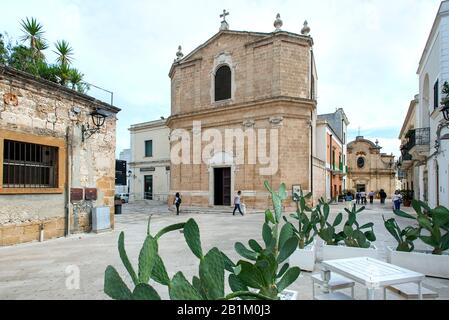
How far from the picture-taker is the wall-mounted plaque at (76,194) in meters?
8.18

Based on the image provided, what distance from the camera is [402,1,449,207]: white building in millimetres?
10758

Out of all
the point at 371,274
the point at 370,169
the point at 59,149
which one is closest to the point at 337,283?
the point at 371,274

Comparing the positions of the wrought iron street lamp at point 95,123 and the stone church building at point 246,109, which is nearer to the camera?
the wrought iron street lamp at point 95,123

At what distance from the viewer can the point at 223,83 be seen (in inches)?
744

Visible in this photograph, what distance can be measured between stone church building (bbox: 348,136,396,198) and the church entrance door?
2487cm

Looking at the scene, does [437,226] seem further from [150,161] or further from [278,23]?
[150,161]

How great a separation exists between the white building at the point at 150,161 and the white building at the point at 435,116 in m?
19.3

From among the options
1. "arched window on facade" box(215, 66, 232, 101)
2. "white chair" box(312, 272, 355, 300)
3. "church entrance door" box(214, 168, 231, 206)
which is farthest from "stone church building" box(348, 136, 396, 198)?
"white chair" box(312, 272, 355, 300)

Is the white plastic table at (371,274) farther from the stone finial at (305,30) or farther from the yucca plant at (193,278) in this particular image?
the stone finial at (305,30)

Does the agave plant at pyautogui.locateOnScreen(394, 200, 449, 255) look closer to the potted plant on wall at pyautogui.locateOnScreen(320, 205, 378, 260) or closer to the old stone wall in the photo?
the potted plant on wall at pyautogui.locateOnScreen(320, 205, 378, 260)

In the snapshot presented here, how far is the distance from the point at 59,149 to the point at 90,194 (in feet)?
5.16

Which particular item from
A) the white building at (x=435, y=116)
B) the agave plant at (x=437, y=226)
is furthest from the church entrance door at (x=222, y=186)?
the agave plant at (x=437, y=226)

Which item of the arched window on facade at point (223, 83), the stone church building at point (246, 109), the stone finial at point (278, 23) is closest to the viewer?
the stone church building at point (246, 109)

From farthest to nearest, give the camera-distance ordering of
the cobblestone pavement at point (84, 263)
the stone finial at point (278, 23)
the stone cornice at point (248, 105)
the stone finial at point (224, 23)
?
the stone finial at point (224, 23)
the stone finial at point (278, 23)
the stone cornice at point (248, 105)
the cobblestone pavement at point (84, 263)
